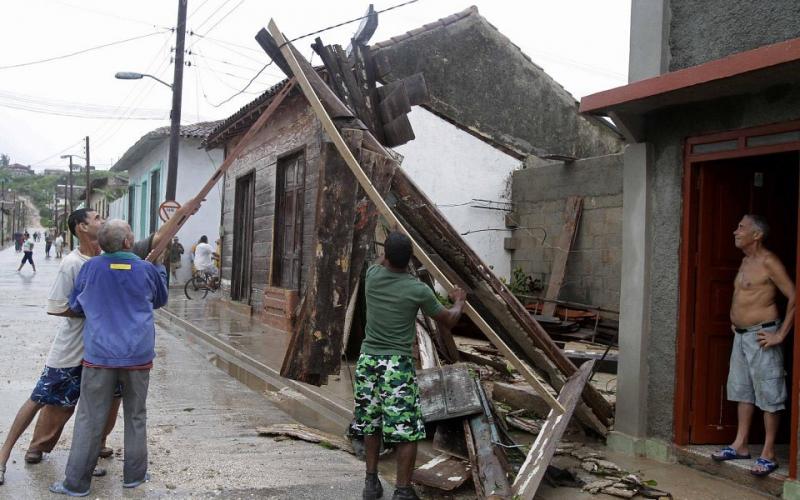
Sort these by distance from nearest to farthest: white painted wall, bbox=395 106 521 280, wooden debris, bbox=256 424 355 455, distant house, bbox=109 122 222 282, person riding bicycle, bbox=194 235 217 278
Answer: wooden debris, bbox=256 424 355 455, white painted wall, bbox=395 106 521 280, person riding bicycle, bbox=194 235 217 278, distant house, bbox=109 122 222 282

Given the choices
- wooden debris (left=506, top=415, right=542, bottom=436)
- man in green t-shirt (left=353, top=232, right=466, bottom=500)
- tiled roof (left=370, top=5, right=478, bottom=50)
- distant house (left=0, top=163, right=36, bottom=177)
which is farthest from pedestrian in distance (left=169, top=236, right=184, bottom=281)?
distant house (left=0, top=163, right=36, bottom=177)

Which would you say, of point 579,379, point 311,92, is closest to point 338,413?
point 579,379

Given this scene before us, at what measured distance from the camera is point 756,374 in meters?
4.86

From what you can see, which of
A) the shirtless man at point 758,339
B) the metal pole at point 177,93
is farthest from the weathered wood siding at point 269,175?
the shirtless man at point 758,339

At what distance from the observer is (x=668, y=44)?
18.1ft

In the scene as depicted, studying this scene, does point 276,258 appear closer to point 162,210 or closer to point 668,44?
point 162,210

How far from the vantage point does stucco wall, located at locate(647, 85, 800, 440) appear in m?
5.39

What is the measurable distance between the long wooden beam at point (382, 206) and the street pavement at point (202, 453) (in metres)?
1.29

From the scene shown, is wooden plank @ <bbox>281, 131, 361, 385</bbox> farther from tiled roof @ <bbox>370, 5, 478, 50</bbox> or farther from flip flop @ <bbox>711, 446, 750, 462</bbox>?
tiled roof @ <bbox>370, 5, 478, 50</bbox>

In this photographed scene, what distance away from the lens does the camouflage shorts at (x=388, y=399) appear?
167 inches

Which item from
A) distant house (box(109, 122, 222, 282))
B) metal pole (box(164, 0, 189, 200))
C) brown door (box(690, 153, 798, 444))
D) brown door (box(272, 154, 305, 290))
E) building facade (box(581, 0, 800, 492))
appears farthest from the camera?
distant house (box(109, 122, 222, 282))

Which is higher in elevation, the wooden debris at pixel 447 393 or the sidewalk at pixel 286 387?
the wooden debris at pixel 447 393

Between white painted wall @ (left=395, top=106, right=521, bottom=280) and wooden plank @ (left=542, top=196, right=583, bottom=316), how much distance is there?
1718 millimetres

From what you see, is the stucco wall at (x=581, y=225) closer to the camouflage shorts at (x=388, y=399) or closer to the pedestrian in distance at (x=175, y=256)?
the camouflage shorts at (x=388, y=399)
